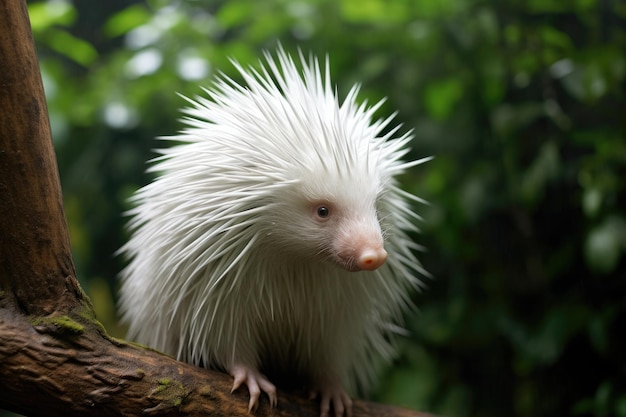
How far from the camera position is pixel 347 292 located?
1.63m

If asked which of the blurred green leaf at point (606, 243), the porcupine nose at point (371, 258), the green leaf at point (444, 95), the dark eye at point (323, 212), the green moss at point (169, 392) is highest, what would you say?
the green leaf at point (444, 95)

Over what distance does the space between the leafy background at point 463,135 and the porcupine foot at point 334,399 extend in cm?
94

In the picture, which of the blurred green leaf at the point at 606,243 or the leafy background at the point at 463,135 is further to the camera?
the leafy background at the point at 463,135

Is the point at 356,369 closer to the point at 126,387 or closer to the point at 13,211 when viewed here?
the point at 126,387

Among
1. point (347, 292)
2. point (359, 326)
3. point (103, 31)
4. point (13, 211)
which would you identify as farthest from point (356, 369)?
point (103, 31)

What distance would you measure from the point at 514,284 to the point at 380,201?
4.74 feet

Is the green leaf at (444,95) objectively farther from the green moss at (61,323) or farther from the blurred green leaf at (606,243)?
the green moss at (61,323)

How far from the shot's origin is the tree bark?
3.89 ft

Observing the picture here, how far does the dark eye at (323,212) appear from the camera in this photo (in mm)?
1421

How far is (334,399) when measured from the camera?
1.68 meters

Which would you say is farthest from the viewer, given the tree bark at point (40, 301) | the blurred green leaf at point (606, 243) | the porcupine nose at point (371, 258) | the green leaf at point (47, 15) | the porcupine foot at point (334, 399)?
the green leaf at point (47, 15)

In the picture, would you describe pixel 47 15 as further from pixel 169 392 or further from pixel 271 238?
pixel 169 392

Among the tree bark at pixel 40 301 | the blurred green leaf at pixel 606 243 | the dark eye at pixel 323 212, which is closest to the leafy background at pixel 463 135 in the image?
the blurred green leaf at pixel 606 243

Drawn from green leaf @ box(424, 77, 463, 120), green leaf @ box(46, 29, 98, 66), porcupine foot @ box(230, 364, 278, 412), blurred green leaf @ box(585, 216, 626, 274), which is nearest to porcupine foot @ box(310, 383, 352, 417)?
porcupine foot @ box(230, 364, 278, 412)
